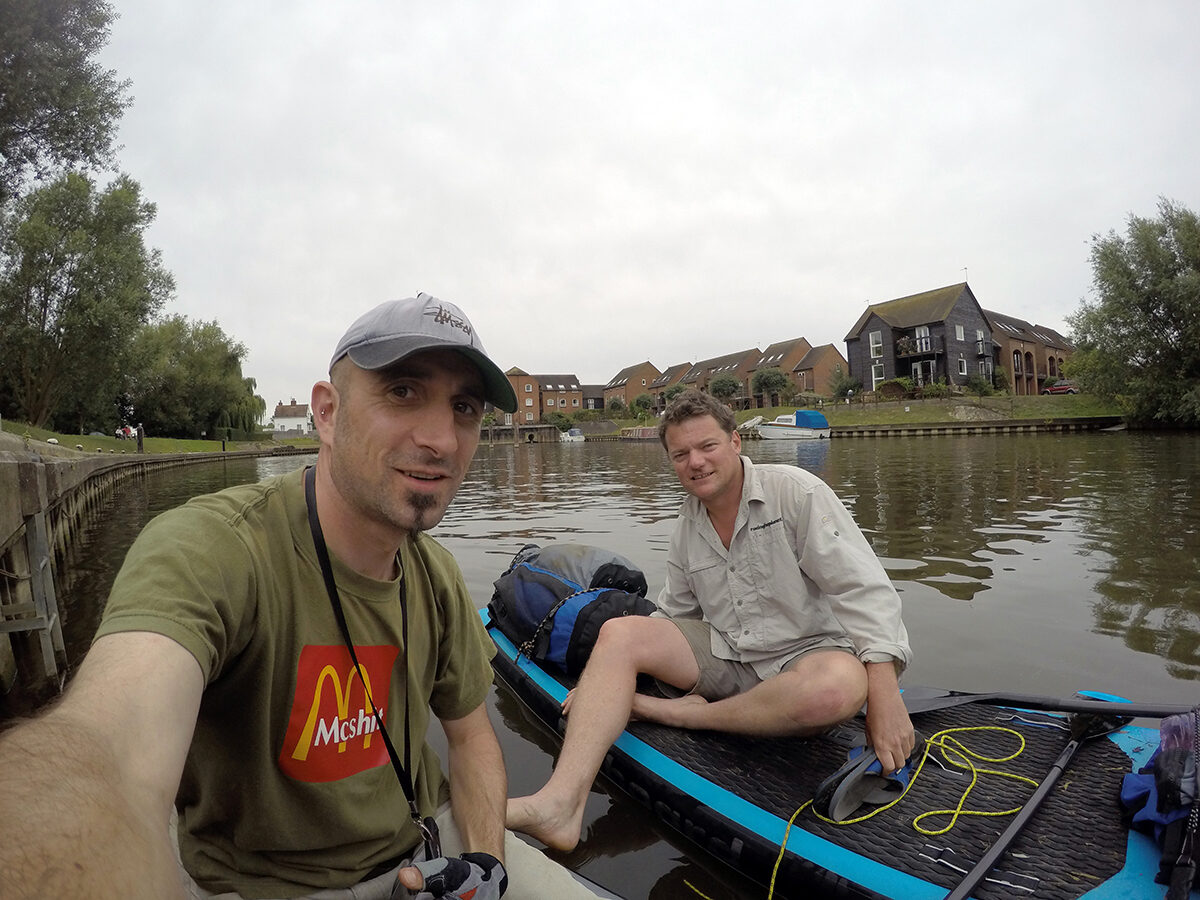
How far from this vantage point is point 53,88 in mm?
16484

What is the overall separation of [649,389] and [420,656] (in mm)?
89979

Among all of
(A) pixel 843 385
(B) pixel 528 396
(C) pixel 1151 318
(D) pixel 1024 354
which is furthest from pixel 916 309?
(B) pixel 528 396

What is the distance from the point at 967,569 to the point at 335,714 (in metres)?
7.45

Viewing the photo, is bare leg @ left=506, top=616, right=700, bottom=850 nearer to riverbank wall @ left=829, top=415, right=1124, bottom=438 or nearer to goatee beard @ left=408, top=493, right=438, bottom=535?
goatee beard @ left=408, top=493, right=438, bottom=535

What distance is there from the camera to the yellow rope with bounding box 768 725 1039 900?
8.16 feet

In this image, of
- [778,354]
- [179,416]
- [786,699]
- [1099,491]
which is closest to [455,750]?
[786,699]

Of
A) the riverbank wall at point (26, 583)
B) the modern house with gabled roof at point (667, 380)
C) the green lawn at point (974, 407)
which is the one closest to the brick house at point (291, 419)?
the modern house with gabled roof at point (667, 380)

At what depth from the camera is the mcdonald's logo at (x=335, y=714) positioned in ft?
5.30

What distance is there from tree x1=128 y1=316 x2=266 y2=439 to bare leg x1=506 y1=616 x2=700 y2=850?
170 feet

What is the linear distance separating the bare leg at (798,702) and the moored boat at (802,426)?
41.1 m

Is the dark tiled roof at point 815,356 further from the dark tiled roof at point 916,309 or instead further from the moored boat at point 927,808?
the moored boat at point 927,808

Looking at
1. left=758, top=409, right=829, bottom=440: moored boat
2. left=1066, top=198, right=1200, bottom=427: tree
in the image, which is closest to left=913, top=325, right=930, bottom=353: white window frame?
left=758, top=409, right=829, bottom=440: moored boat

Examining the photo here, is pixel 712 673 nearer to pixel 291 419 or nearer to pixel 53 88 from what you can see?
pixel 53 88

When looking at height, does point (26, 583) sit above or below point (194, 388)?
below
